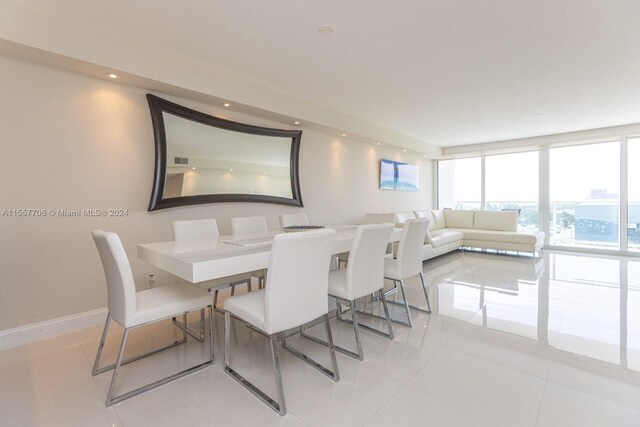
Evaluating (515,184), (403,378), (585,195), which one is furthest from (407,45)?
(585,195)

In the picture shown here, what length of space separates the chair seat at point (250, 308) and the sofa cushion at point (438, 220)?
5328 mm

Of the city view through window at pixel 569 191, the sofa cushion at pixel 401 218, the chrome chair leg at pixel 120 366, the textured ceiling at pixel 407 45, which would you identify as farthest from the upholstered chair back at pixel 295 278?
the city view through window at pixel 569 191

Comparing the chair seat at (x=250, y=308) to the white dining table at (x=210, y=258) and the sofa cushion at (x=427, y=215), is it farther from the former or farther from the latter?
the sofa cushion at (x=427, y=215)

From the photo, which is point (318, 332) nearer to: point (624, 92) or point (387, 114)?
point (387, 114)

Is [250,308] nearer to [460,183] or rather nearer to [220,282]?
[220,282]

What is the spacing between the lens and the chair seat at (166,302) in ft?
5.71

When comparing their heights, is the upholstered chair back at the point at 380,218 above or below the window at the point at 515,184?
below

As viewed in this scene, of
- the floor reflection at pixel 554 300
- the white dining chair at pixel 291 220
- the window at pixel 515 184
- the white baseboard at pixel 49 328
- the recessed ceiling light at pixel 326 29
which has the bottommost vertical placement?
the floor reflection at pixel 554 300

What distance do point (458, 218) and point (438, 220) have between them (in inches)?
21.1

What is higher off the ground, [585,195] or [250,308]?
[585,195]

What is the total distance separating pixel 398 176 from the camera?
6.64 metres

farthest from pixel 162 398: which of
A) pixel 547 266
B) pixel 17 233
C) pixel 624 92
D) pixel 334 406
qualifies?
pixel 624 92

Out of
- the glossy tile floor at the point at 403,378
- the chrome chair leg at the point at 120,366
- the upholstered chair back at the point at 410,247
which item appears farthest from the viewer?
the upholstered chair back at the point at 410,247

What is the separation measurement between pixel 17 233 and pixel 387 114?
4.56 metres
